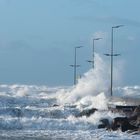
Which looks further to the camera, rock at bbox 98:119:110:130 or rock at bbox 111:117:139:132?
rock at bbox 98:119:110:130

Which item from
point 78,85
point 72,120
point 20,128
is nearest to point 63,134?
point 20,128

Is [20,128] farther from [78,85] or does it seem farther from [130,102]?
[78,85]

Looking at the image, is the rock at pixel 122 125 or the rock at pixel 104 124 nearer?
the rock at pixel 122 125

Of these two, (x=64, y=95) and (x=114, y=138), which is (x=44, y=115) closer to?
(x=114, y=138)

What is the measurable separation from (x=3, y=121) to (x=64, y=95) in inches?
1702

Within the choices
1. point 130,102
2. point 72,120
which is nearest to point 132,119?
point 72,120

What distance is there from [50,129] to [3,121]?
4346 mm

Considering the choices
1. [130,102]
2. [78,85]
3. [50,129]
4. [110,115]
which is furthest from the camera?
[78,85]

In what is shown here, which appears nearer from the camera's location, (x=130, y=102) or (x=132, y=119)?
(x=132, y=119)

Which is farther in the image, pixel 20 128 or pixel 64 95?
pixel 64 95

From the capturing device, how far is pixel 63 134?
40844mm

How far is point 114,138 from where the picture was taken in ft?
125

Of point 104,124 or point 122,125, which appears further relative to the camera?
point 104,124

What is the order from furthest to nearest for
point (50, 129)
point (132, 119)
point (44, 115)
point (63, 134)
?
point (44, 115)
point (132, 119)
point (50, 129)
point (63, 134)
